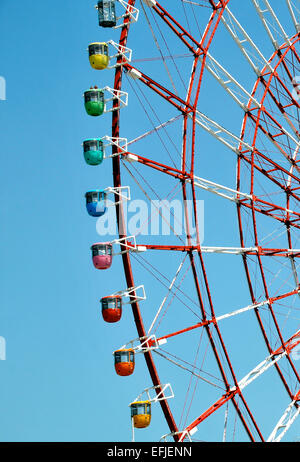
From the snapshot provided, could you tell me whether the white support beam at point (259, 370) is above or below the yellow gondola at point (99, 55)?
below

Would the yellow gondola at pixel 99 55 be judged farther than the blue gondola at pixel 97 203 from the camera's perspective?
Yes

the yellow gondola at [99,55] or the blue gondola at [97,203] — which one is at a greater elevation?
the yellow gondola at [99,55]

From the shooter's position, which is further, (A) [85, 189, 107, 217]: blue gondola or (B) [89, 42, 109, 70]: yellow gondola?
(B) [89, 42, 109, 70]: yellow gondola

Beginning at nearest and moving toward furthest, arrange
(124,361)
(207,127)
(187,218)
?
(124,361)
(187,218)
(207,127)

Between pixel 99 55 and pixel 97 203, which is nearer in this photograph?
pixel 97 203

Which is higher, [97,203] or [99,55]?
[99,55]

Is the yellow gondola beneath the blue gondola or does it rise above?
above

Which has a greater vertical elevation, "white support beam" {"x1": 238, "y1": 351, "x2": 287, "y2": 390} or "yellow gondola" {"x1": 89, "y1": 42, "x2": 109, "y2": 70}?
"yellow gondola" {"x1": 89, "y1": 42, "x2": 109, "y2": 70}

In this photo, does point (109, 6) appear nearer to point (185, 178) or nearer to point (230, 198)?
point (185, 178)
